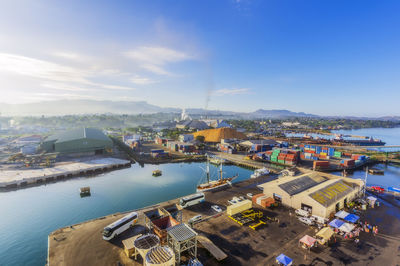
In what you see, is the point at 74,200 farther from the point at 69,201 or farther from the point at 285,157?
the point at 285,157

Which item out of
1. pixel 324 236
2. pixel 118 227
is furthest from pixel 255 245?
pixel 118 227

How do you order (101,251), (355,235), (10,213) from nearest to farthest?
(101,251) < (355,235) < (10,213)

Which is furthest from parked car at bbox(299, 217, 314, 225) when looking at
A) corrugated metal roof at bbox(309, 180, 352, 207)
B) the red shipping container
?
the red shipping container

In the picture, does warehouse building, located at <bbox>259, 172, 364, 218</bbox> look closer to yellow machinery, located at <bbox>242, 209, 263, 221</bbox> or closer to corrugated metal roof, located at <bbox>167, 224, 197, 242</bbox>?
Answer: yellow machinery, located at <bbox>242, 209, 263, 221</bbox>

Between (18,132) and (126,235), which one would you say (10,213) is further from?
(18,132)

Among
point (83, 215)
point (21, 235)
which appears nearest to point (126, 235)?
point (83, 215)
